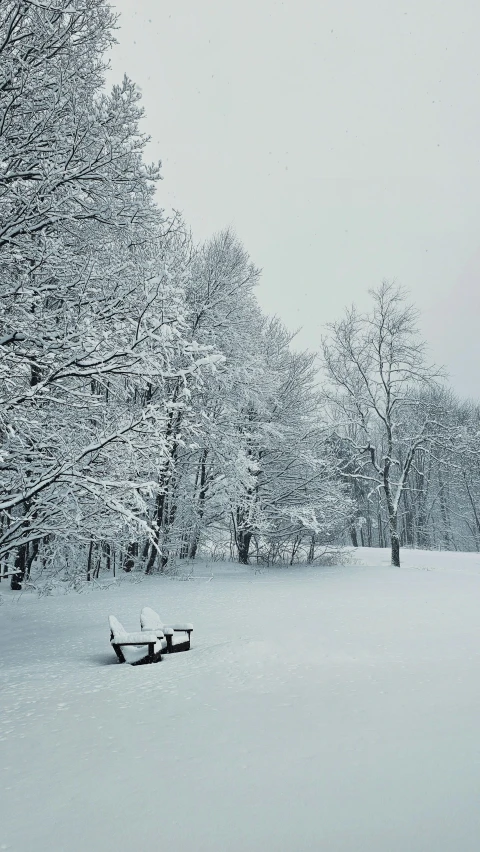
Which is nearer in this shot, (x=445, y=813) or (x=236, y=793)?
(x=445, y=813)

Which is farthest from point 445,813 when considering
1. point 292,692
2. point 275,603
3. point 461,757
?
point 275,603

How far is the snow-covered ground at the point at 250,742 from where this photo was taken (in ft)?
8.61

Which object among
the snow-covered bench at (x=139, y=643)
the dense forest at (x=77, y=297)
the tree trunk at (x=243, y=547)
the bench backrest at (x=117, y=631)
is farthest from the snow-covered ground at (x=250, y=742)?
the tree trunk at (x=243, y=547)

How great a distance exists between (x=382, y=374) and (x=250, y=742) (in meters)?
18.3

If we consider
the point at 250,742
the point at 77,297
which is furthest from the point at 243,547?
the point at 250,742

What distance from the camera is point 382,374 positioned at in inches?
795

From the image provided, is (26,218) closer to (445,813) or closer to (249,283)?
(445,813)

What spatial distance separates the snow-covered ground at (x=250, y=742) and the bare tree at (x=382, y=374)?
12.0 m

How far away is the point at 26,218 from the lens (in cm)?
609

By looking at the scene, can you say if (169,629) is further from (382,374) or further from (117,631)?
(382,374)

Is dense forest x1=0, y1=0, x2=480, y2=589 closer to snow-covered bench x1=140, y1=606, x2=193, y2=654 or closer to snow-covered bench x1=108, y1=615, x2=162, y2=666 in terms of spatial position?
snow-covered bench x1=108, y1=615, x2=162, y2=666

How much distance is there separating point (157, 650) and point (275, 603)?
450 centimetres

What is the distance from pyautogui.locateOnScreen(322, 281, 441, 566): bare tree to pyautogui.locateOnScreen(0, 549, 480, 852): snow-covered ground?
12.0 m

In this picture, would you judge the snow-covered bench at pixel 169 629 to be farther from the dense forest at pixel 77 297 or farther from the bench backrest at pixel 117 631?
the dense forest at pixel 77 297
